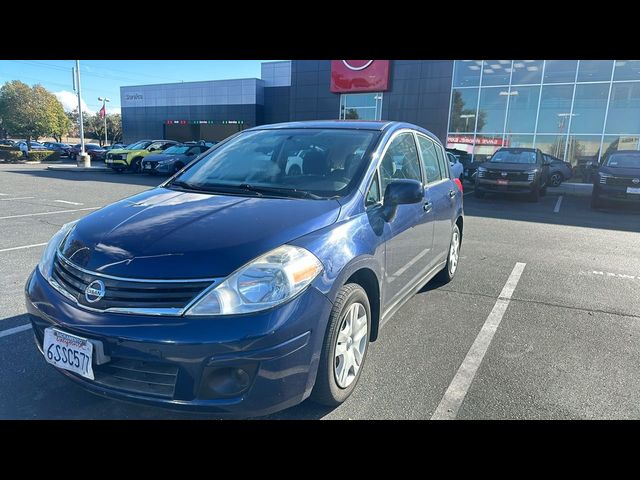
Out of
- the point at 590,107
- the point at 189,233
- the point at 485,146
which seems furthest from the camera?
the point at 485,146

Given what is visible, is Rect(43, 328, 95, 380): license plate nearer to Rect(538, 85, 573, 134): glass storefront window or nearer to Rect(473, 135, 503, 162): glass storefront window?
Rect(473, 135, 503, 162): glass storefront window

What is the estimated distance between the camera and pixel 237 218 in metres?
2.54

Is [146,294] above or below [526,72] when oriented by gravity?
below

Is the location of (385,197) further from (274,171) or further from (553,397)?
(553,397)

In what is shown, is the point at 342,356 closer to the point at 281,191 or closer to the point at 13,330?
the point at 281,191

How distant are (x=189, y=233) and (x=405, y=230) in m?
1.70

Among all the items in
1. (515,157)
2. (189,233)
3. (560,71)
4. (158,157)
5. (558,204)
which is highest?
(560,71)

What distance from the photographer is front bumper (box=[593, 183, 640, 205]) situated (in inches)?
460

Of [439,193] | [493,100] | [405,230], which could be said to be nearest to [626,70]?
[493,100]

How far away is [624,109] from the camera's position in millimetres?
18984

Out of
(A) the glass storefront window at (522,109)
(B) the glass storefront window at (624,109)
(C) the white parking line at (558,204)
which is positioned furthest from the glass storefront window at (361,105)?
(C) the white parking line at (558,204)
